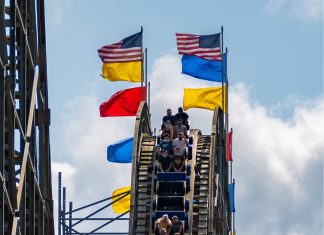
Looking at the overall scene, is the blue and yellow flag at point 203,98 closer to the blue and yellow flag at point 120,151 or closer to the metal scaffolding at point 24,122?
the blue and yellow flag at point 120,151

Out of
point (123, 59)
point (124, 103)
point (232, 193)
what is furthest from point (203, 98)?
point (232, 193)

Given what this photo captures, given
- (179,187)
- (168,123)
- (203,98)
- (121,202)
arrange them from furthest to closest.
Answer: (121,202) → (203,98) → (168,123) → (179,187)

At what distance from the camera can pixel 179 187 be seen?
4916 cm

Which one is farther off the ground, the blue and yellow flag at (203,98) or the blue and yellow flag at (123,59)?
the blue and yellow flag at (123,59)

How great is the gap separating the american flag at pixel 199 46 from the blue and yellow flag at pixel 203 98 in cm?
122

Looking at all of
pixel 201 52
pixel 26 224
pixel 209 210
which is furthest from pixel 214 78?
pixel 26 224

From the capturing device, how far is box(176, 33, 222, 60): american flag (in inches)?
2221

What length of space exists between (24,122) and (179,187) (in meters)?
12.9

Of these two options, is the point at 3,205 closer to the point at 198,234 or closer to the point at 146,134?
the point at 198,234

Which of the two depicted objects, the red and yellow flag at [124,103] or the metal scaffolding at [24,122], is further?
the red and yellow flag at [124,103]

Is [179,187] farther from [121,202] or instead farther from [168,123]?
[121,202]

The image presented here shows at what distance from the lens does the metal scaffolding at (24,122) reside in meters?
33.4

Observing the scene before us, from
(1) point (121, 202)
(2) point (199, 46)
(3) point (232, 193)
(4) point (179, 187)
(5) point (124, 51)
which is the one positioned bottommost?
(1) point (121, 202)

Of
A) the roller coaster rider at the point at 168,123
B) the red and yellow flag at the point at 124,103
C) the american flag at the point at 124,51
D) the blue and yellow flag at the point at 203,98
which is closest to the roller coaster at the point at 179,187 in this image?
the roller coaster rider at the point at 168,123
